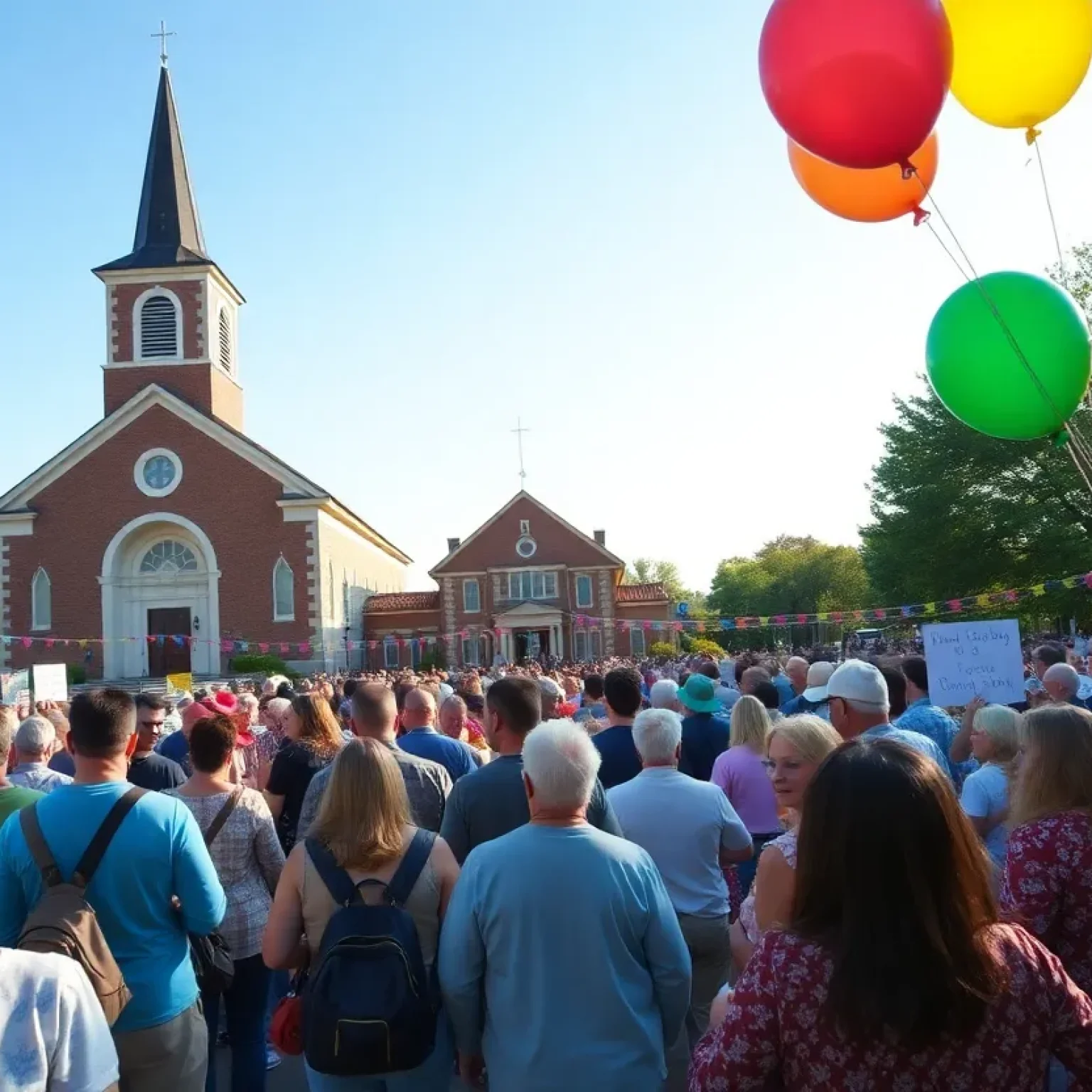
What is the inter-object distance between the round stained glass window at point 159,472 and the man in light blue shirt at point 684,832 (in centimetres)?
3715

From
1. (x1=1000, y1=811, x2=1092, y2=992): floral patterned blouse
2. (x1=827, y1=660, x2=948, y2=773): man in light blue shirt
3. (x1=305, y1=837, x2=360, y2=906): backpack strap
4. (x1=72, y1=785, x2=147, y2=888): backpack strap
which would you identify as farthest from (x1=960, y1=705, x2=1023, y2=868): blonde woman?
(x1=72, y1=785, x2=147, y2=888): backpack strap

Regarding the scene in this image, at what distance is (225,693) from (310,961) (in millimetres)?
4799

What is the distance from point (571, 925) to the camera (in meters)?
3.29

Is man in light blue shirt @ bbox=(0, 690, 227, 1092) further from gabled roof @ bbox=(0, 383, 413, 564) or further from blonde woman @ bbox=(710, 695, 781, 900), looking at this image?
gabled roof @ bbox=(0, 383, 413, 564)

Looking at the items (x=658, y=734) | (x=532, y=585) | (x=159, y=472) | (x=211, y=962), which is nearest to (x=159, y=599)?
(x=159, y=472)

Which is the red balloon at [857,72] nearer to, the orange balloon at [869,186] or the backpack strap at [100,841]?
the orange balloon at [869,186]

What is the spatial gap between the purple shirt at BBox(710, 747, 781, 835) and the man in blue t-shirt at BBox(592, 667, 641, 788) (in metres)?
0.55

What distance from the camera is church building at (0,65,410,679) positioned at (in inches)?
1521

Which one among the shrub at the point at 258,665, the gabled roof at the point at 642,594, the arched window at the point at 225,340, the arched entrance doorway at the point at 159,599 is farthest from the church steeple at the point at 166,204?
the gabled roof at the point at 642,594

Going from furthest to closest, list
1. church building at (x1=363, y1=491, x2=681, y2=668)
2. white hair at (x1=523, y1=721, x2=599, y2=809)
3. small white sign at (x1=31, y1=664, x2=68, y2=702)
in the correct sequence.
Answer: church building at (x1=363, y1=491, x2=681, y2=668) < small white sign at (x1=31, y1=664, x2=68, y2=702) < white hair at (x1=523, y1=721, x2=599, y2=809)

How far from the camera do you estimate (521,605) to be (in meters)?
47.0

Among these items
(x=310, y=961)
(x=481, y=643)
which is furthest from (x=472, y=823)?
(x=481, y=643)

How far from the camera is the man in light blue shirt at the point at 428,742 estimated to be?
6.46m

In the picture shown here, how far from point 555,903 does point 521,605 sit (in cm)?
4375
